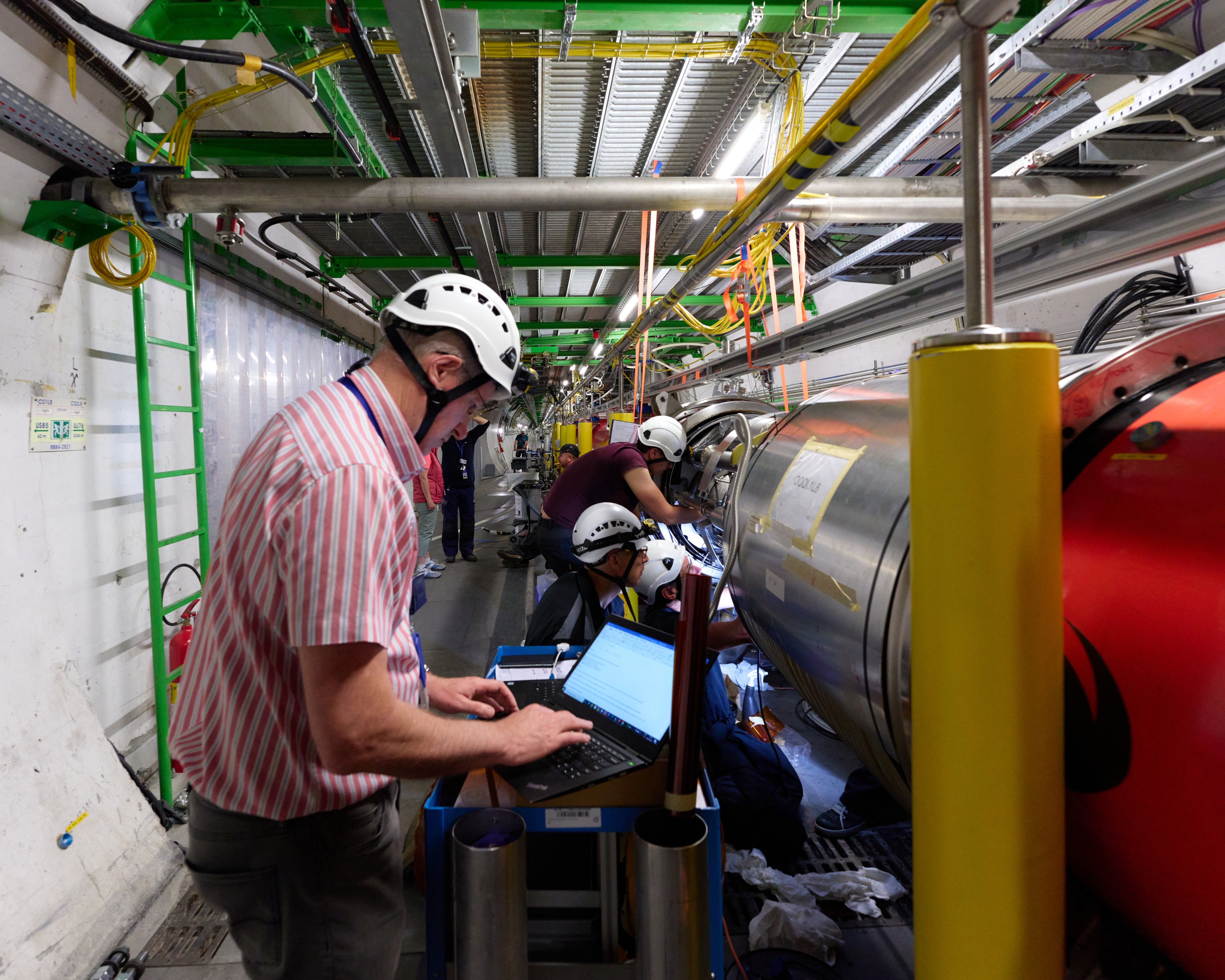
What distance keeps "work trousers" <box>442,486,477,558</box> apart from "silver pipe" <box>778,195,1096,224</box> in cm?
523

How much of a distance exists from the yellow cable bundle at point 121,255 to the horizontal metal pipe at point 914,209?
216 centimetres

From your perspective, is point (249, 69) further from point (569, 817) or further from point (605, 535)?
point (569, 817)

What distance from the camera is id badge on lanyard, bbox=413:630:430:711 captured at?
117cm

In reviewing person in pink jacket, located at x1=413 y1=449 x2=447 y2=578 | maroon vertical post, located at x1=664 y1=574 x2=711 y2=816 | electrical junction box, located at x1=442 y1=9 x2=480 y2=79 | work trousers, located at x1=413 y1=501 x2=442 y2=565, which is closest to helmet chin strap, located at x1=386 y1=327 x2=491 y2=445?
maroon vertical post, located at x1=664 y1=574 x2=711 y2=816

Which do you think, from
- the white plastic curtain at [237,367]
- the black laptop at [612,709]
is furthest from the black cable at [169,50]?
Result: the black laptop at [612,709]

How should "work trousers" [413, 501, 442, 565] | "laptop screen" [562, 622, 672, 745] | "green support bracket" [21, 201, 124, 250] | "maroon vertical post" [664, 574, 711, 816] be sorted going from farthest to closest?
"work trousers" [413, 501, 442, 565]
"green support bracket" [21, 201, 124, 250]
"laptop screen" [562, 622, 672, 745]
"maroon vertical post" [664, 574, 711, 816]

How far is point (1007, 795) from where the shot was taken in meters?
0.46

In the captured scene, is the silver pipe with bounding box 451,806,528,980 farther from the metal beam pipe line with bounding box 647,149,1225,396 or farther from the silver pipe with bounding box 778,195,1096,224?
the silver pipe with bounding box 778,195,1096,224

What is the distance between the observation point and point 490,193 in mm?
1954

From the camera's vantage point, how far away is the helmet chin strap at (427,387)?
3.48ft

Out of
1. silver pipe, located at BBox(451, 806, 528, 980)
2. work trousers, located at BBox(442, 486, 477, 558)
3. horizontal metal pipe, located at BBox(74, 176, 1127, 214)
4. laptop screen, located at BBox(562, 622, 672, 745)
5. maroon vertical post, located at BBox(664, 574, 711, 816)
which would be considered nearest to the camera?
maroon vertical post, located at BBox(664, 574, 711, 816)

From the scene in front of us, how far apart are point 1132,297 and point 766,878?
208 centimetres

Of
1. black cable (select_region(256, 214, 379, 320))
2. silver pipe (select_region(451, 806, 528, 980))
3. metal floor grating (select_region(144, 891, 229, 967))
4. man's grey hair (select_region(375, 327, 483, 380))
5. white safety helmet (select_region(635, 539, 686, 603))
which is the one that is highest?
black cable (select_region(256, 214, 379, 320))

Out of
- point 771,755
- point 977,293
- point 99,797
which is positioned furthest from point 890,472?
point 99,797
